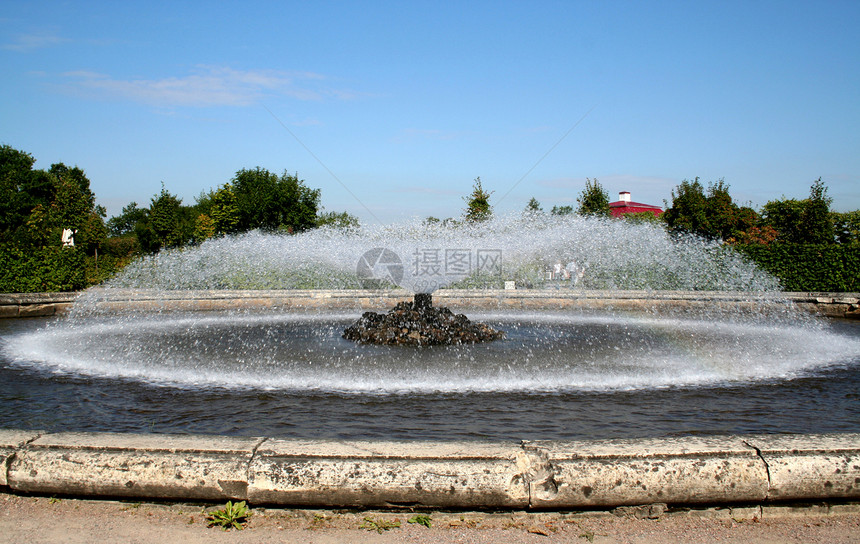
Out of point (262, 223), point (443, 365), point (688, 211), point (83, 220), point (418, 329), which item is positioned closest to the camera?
point (443, 365)

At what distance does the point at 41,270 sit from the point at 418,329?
44.1 feet

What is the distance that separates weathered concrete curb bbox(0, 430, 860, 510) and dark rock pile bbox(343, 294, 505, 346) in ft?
21.7

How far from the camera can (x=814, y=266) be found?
19.1m

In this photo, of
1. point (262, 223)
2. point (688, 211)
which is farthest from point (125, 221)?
point (688, 211)

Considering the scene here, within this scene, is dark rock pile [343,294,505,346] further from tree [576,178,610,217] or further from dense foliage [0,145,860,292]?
tree [576,178,610,217]

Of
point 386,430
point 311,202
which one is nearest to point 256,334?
point 386,430

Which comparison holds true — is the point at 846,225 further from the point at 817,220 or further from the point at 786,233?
the point at 817,220

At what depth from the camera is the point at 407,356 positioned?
8695mm

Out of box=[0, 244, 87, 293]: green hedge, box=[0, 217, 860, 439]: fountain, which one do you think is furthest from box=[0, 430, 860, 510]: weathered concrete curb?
box=[0, 244, 87, 293]: green hedge

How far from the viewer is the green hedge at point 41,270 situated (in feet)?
54.7

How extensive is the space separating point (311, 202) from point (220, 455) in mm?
50130

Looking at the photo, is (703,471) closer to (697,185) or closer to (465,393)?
(465,393)

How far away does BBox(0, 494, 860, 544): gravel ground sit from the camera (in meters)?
2.77

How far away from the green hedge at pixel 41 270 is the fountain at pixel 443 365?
243 cm
